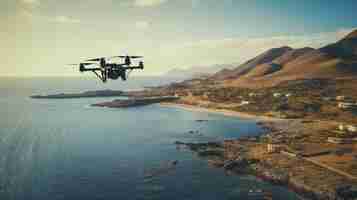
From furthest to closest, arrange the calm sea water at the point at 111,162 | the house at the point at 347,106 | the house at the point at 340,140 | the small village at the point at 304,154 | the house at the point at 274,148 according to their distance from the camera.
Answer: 1. the house at the point at 347,106
2. the house at the point at 340,140
3. the house at the point at 274,148
4. the calm sea water at the point at 111,162
5. the small village at the point at 304,154

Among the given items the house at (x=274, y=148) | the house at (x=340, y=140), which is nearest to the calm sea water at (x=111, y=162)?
the house at (x=274, y=148)

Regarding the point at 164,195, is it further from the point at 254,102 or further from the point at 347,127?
the point at 254,102

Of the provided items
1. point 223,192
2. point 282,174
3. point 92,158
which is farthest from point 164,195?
point 92,158

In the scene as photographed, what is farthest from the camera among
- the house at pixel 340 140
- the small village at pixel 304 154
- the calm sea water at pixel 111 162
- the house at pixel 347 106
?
the house at pixel 347 106

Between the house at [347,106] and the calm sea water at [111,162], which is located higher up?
the house at [347,106]

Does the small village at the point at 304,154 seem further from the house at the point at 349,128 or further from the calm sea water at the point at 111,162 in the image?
the calm sea water at the point at 111,162

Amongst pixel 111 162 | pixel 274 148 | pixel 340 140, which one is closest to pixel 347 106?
pixel 340 140

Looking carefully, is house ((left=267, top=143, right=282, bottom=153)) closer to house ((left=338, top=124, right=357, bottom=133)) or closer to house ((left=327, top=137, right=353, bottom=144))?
house ((left=327, top=137, right=353, bottom=144))

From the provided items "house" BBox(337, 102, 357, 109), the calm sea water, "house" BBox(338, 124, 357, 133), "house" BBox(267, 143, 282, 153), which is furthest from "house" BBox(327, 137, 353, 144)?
"house" BBox(337, 102, 357, 109)
